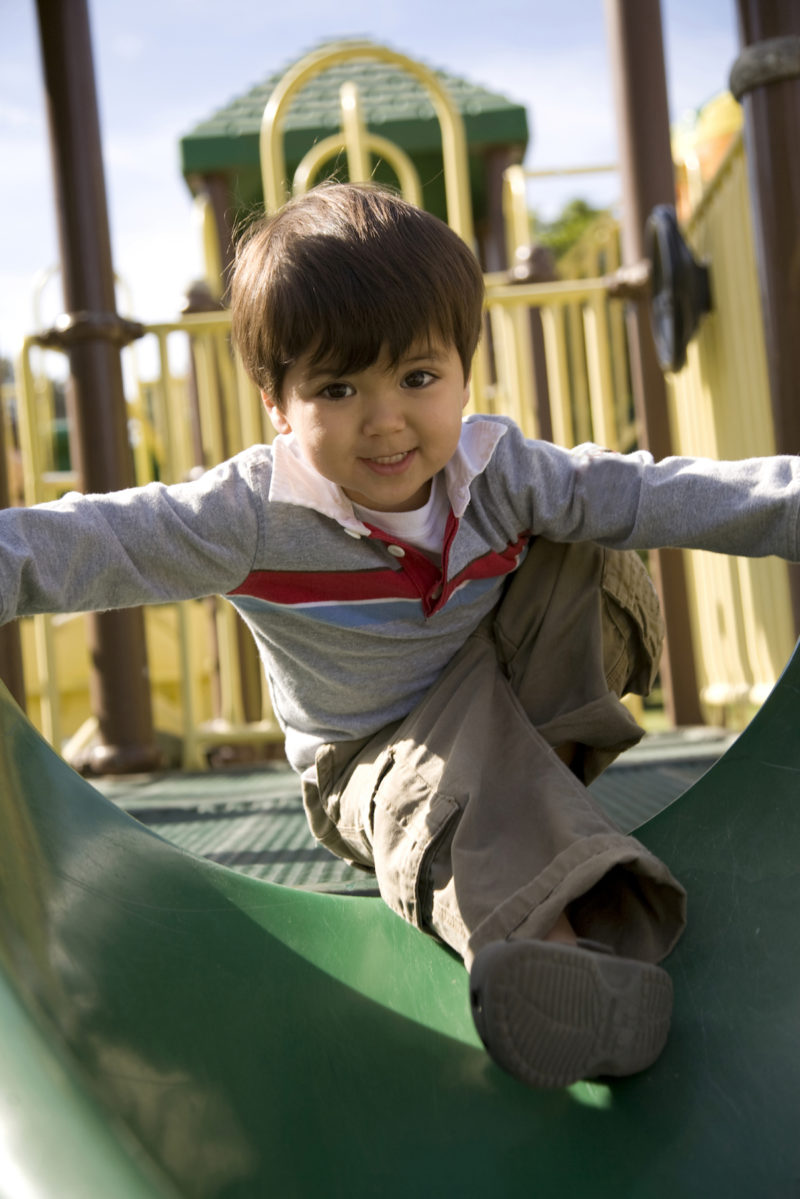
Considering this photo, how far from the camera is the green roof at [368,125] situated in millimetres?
5703

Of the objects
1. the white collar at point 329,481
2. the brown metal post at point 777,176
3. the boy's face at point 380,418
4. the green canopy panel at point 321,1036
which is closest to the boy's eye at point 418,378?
the boy's face at point 380,418

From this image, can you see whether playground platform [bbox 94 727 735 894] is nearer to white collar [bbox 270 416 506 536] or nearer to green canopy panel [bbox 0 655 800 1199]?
green canopy panel [bbox 0 655 800 1199]

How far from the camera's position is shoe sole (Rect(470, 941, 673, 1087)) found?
88cm

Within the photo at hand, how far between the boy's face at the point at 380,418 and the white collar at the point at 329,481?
0.14ft

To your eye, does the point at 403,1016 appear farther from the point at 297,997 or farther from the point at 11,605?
the point at 11,605

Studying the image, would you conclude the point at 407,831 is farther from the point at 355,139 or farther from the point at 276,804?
the point at 355,139

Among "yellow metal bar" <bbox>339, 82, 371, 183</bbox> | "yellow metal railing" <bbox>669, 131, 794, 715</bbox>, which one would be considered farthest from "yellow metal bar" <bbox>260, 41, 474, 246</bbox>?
"yellow metal railing" <bbox>669, 131, 794, 715</bbox>

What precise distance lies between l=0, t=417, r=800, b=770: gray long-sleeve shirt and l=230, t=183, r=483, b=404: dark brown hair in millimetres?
122

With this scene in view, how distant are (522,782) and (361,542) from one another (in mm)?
301

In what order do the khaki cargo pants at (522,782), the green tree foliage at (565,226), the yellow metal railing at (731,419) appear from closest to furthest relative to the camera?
the khaki cargo pants at (522,782), the yellow metal railing at (731,419), the green tree foliage at (565,226)

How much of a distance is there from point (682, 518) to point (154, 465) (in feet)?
25.5

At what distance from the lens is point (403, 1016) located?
45.1 inches

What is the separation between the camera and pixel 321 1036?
1.10 meters

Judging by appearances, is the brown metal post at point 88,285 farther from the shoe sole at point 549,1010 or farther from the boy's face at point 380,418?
the shoe sole at point 549,1010
